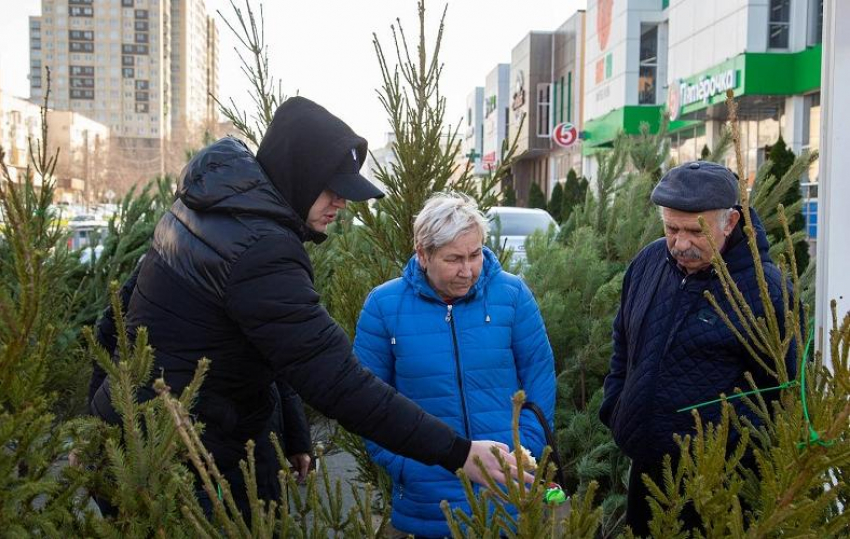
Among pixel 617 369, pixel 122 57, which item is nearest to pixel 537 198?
pixel 617 369

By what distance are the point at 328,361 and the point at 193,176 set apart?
569 millimetres

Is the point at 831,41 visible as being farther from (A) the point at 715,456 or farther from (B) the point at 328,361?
(B) the point at 328,361

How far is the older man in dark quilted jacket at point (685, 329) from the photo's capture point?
2736mm

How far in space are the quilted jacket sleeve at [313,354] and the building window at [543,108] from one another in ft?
148

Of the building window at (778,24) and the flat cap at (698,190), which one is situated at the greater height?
the building window at (778,24)

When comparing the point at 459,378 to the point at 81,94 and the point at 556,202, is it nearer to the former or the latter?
the point at 556,202

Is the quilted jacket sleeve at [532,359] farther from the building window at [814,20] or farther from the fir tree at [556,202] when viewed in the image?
the fir tree at [556,202]

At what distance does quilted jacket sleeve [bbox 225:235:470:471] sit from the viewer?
76.2 inches

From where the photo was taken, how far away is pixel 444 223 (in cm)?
274

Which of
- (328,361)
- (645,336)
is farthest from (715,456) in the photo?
(645,336)

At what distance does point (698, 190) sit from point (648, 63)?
30.9 m

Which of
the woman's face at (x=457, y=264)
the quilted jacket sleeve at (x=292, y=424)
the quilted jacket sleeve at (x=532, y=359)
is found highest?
the woman's face at (x=457, y=264)

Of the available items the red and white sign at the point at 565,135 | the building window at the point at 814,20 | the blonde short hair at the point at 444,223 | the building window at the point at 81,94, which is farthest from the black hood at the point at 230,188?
the building window at the point at 81,94

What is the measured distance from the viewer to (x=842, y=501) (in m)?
1.78
